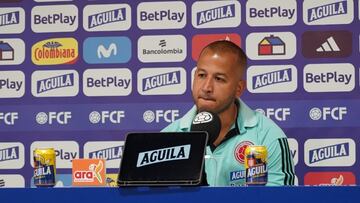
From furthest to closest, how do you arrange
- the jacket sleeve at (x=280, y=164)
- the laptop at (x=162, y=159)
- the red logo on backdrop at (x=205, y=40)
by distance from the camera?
the red logo on backdrop at (x=205, y=40) → the jacket sleeve at (x=280, y=164) → the laptop at (x=162, y=159)

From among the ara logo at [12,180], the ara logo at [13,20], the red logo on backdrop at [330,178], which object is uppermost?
the ara logo at [13,20]

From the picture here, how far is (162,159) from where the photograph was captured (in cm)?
226

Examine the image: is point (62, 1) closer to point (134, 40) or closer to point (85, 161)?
point (134, 40)

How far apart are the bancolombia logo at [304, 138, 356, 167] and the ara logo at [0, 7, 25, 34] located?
175 cm

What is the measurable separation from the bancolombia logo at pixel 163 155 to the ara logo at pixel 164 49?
199 centimetres

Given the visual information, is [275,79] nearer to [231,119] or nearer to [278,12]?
[278,12]

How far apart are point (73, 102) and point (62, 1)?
58 centimetres

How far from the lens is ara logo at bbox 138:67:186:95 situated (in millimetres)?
4234

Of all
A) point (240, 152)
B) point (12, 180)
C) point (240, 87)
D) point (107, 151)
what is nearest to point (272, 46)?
point (240, 87)

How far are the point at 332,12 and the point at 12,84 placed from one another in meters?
1.84

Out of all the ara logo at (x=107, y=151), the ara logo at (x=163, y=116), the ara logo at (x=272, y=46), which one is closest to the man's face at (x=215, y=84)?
the ara logo at (x=272, y=46)

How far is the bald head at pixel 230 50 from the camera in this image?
3.78 m

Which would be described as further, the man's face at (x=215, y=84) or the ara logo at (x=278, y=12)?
the ara logo at (x=278, y=12)

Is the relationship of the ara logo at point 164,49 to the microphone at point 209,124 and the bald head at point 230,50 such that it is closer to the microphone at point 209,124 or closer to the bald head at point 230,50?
the bald head at point 230,50
